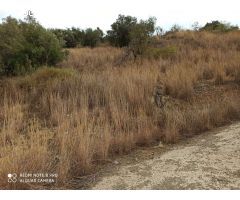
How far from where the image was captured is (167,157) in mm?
4859

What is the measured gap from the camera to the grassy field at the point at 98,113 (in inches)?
177

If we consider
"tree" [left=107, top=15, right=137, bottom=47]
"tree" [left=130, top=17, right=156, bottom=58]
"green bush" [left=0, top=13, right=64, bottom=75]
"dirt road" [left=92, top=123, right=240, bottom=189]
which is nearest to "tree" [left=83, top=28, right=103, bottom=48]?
"tree" [left=107, top=15, right=137, bottom=47]

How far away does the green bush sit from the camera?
11227mm

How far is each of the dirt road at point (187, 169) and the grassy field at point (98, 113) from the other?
47cm

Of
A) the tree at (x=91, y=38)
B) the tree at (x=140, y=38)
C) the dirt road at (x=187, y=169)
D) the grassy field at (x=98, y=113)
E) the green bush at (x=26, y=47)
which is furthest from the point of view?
the tree at (x=91, y=38)

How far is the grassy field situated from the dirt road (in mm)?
473

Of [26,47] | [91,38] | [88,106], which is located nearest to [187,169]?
Result: [88,106]

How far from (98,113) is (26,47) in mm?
5880

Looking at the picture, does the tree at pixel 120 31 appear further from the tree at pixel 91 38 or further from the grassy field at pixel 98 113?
the grassy field at pixel 98 113

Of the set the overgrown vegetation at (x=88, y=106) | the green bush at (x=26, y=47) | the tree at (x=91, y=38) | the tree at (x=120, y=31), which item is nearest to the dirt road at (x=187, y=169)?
the overgrown vegetation at (x=88, y=106)

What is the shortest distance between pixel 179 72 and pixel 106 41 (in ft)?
51.2

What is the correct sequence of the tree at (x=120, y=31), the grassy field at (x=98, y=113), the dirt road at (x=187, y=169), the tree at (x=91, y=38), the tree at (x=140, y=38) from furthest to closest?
the tree at (x=91, y=38), the tree at (x=120, y=31), the tree at (x=140, y=38), the grassy field at (x=98, y=113), the dirt road at (x=187, y=169)

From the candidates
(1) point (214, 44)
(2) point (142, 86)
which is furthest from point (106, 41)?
(2) point (142, 86)

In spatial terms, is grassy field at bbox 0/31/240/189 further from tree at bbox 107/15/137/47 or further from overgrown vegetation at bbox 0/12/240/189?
tree at bbox 107/15/137/47
